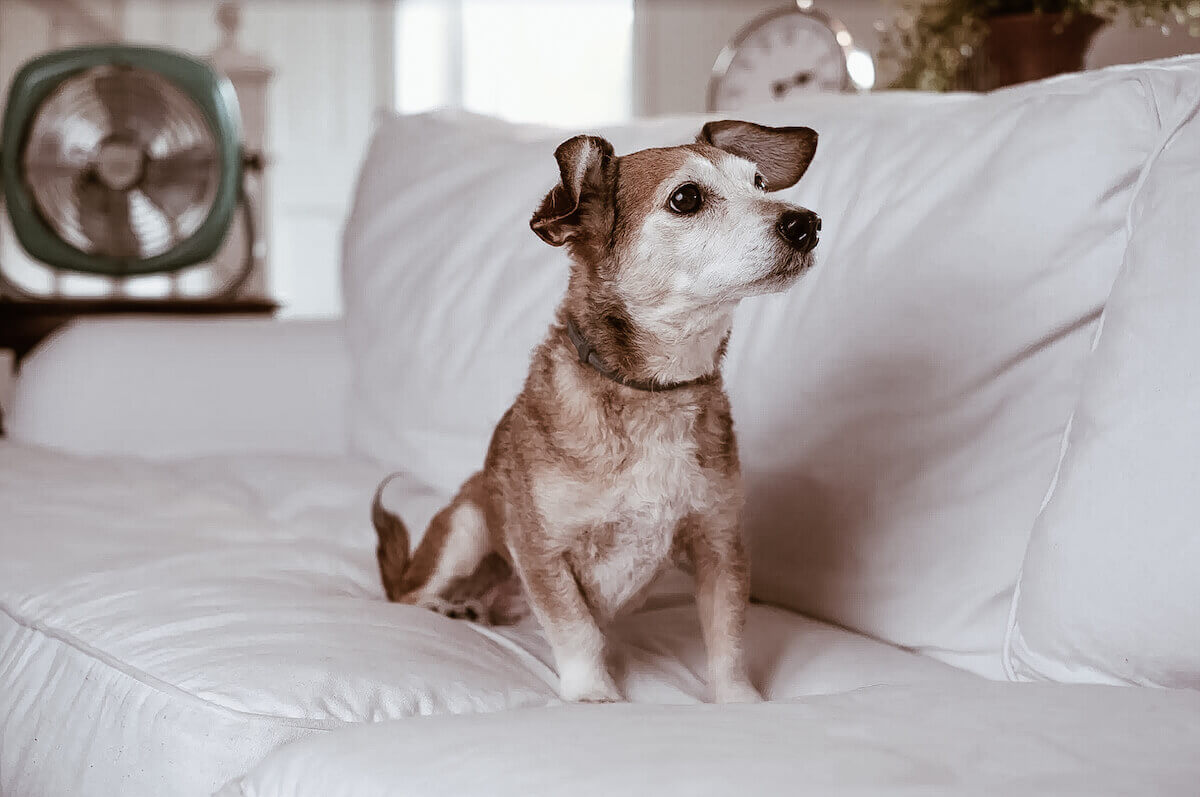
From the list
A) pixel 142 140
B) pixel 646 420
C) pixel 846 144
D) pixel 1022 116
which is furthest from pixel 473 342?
pixel 142 140

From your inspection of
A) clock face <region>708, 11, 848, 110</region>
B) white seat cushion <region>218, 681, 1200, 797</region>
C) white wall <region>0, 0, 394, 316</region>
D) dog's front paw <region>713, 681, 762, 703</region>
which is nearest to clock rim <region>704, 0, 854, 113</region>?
clock face <region>708, 11, 848, 110</region>

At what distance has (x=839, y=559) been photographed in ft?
4.26

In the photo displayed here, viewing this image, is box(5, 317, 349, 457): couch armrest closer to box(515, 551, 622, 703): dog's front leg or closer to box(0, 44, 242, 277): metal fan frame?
box(0, 44, 242, 277): metal fan frame

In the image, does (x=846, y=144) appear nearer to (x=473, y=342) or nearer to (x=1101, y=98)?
(x=1101, y=98)

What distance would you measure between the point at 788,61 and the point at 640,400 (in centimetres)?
216

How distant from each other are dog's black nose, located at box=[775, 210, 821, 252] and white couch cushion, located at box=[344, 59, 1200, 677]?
0.23 meters

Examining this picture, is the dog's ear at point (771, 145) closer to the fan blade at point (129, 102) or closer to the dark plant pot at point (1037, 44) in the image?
the dark plant pot at point (1037, 44)

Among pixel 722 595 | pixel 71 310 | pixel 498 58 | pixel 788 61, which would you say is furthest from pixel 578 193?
pixel 498 58

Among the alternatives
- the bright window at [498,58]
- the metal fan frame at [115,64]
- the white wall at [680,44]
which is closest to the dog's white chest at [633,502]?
the metal fan frame at [115,64]

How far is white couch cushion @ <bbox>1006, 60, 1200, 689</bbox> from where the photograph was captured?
88 centimetres

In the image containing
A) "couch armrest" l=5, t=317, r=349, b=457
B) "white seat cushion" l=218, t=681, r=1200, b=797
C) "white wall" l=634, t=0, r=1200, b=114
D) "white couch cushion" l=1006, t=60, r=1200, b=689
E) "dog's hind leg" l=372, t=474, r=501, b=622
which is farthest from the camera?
"white wall" l=634, t=0, r=1200, b=114

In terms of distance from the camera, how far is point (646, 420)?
3.62 feet

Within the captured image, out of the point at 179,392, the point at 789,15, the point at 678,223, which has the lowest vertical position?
the point at 179,392

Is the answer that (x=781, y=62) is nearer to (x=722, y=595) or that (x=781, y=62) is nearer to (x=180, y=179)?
(x=180, y=179)
